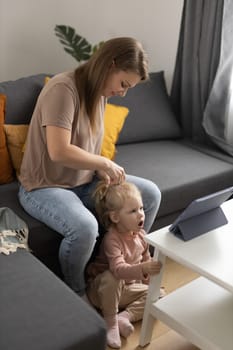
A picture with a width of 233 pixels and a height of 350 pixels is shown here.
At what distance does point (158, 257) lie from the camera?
65.0 inches

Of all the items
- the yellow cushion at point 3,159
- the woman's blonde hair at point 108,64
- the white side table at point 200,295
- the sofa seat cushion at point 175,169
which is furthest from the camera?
the sofa seat cushion at point 175,169

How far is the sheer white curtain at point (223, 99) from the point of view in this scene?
266cm

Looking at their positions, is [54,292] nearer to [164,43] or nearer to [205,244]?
[205,244]

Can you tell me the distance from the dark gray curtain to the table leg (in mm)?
1422

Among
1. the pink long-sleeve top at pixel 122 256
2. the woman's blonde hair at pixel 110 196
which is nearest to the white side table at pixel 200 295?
the pink long-sleeve top at pixel 122 256

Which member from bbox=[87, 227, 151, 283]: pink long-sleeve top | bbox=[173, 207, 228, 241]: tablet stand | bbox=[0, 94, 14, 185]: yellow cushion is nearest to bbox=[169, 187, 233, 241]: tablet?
bbox=[173, 207, 228, 241]: tablet stand

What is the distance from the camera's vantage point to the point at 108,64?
1.72 m

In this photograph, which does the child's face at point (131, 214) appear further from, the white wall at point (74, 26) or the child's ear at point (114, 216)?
the white wall at point (74, 26)

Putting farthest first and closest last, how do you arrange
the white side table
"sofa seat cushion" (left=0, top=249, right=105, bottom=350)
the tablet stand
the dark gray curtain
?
1. the dark gray curtain
2. the tablet stand
3. the white side table
4. "sofa seat cushion" (left=0, top=249, right=105, bottom=350)

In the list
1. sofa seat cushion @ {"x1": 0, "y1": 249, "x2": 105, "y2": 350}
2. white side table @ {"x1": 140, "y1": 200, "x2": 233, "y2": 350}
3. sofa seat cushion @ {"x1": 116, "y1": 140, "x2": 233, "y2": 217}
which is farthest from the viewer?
sofa seat cushion @ {"x1": 116, "y1": 140, "x2": 233, "y2": 217}

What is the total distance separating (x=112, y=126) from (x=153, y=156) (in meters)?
0.31

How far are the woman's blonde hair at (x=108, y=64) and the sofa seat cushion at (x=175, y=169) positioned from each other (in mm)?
621

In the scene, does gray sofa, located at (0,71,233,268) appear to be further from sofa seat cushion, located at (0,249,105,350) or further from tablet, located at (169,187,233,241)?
tablet, located at (169,187,233,241)

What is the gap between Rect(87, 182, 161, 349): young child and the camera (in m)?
1.80
